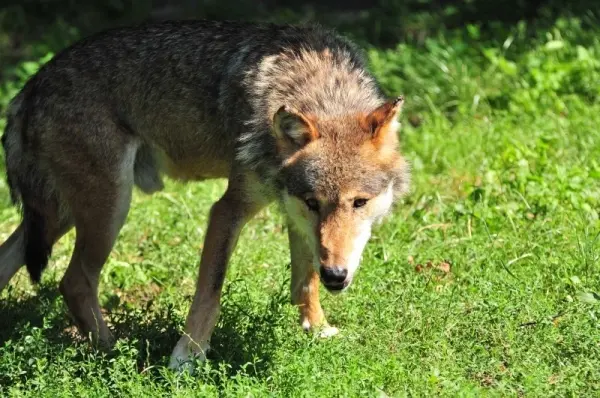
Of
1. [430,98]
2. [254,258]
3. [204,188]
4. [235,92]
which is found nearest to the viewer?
[235,92]

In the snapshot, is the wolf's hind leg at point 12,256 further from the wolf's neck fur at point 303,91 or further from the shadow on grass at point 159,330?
the wolf's neck fur at point 303,91

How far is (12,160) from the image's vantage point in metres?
6.29

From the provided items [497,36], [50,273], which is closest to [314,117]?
[50,273]

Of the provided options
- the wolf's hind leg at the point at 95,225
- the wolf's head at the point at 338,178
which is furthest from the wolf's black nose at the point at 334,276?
the wolf's hind leg at the point at 95,225

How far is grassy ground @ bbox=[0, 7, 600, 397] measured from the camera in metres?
5.20

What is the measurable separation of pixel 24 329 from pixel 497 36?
19.8ft

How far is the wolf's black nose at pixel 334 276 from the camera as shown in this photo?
4918mm

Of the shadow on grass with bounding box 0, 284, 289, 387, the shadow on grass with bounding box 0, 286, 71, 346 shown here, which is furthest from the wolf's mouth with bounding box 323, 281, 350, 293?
the shadow on grass with bounding box 0, 286, 71, 346

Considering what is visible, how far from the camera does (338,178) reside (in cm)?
514

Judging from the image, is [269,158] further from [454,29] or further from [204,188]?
[454,29]

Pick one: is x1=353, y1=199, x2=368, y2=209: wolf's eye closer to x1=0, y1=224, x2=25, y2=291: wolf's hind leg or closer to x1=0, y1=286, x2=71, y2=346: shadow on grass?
x1=0, y1=286, x2=71, y2=346: shadow on grass

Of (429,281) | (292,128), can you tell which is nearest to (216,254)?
(292,128)

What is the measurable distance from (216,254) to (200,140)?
30.2 inches

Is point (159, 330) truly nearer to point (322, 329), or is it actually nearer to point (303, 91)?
point (322, 329)
